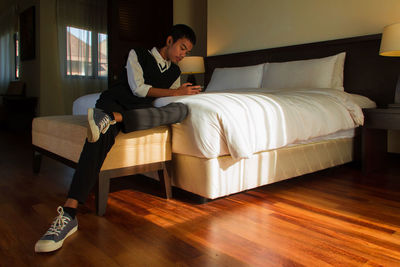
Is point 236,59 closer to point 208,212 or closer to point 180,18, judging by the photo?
point 180,18

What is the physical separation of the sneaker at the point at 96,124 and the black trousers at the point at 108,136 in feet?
0.16

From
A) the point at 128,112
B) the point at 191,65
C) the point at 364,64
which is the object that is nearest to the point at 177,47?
Answer: the point at 128,112

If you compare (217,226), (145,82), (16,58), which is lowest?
(217,226)

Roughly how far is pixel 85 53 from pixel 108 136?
491 centimetres

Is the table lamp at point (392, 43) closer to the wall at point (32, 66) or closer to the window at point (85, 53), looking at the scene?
the window at point (85, 53)

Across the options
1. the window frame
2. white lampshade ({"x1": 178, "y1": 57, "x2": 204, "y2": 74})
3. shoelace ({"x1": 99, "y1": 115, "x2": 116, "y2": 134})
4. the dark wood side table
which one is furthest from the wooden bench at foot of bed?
the window frame

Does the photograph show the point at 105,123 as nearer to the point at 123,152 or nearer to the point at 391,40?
the point at 123,152

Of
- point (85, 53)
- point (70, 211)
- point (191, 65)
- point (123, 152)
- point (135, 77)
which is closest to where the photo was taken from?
point (70, 211)

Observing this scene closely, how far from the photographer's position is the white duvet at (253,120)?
1.62m

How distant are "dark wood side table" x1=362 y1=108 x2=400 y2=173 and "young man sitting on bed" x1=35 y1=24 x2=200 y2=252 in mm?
1337

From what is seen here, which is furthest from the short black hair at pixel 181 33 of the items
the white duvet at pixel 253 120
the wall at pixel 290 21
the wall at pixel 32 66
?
the wall at pixel 32 66

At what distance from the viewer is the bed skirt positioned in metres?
1.65

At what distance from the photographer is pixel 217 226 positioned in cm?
145

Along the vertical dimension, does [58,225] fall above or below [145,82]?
below
